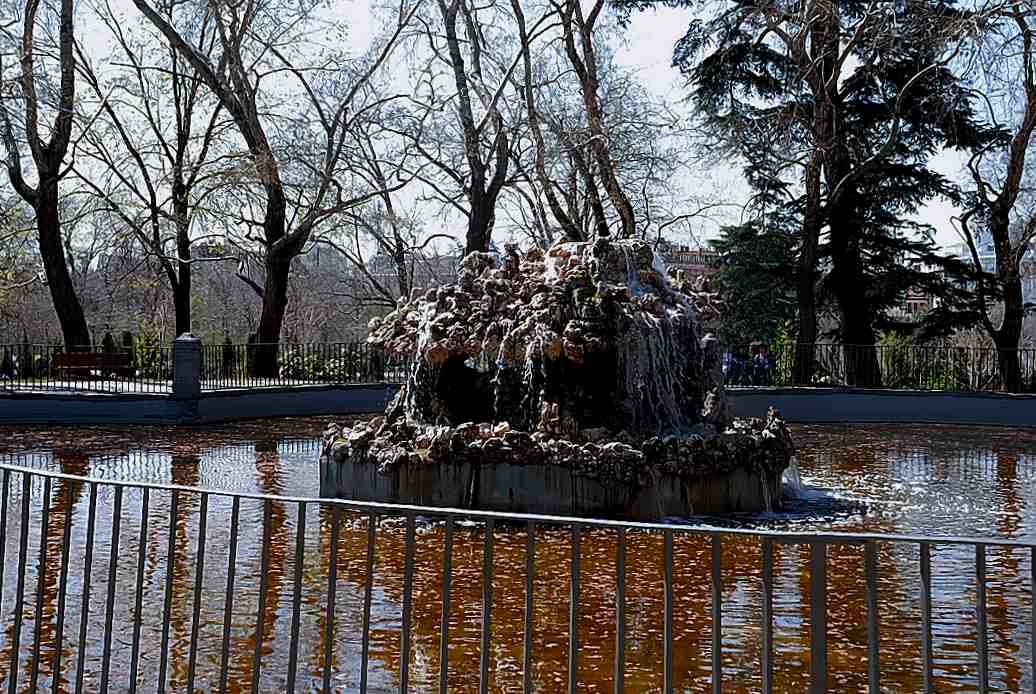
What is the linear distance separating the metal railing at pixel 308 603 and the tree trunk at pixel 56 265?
893 inches

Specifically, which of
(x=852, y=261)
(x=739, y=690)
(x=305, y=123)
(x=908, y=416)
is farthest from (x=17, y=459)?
(x=852, y=261)

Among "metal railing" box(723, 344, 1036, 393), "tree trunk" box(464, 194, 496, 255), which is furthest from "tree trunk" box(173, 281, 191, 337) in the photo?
"metal railing" box(723, 344, 1036, 393)

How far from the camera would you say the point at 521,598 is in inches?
343

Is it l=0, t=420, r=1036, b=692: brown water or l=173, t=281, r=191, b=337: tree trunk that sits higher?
l=173, t=281, r=191, b=337: tree trunk

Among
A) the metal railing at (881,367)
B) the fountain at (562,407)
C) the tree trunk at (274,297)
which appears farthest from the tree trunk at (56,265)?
the fountain at (562,407)

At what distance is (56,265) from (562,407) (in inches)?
1000

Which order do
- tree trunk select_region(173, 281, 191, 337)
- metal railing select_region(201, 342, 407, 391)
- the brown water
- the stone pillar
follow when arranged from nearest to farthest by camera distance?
the brown water
the stone pillar
metal railing select_region(201, 342, 407, 391)
tree trunk select_region(173, 281, 191, 337)

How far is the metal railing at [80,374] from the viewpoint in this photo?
1032 inches

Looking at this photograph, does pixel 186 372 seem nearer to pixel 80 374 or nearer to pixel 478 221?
pixel 80 374

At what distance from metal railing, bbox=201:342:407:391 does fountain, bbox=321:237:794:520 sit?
14930 mm

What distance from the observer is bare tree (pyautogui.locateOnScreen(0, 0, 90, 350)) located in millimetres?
31734

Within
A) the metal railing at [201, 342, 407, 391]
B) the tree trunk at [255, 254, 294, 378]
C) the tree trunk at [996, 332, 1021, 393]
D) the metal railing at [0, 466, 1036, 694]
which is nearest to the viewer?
the metal railing at [0, 466, 1036, 694]

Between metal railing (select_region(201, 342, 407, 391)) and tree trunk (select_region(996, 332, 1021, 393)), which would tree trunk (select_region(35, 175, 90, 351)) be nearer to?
metal railing (select_region(201, 342, 407, 391))

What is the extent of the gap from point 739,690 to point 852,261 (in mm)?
30784
